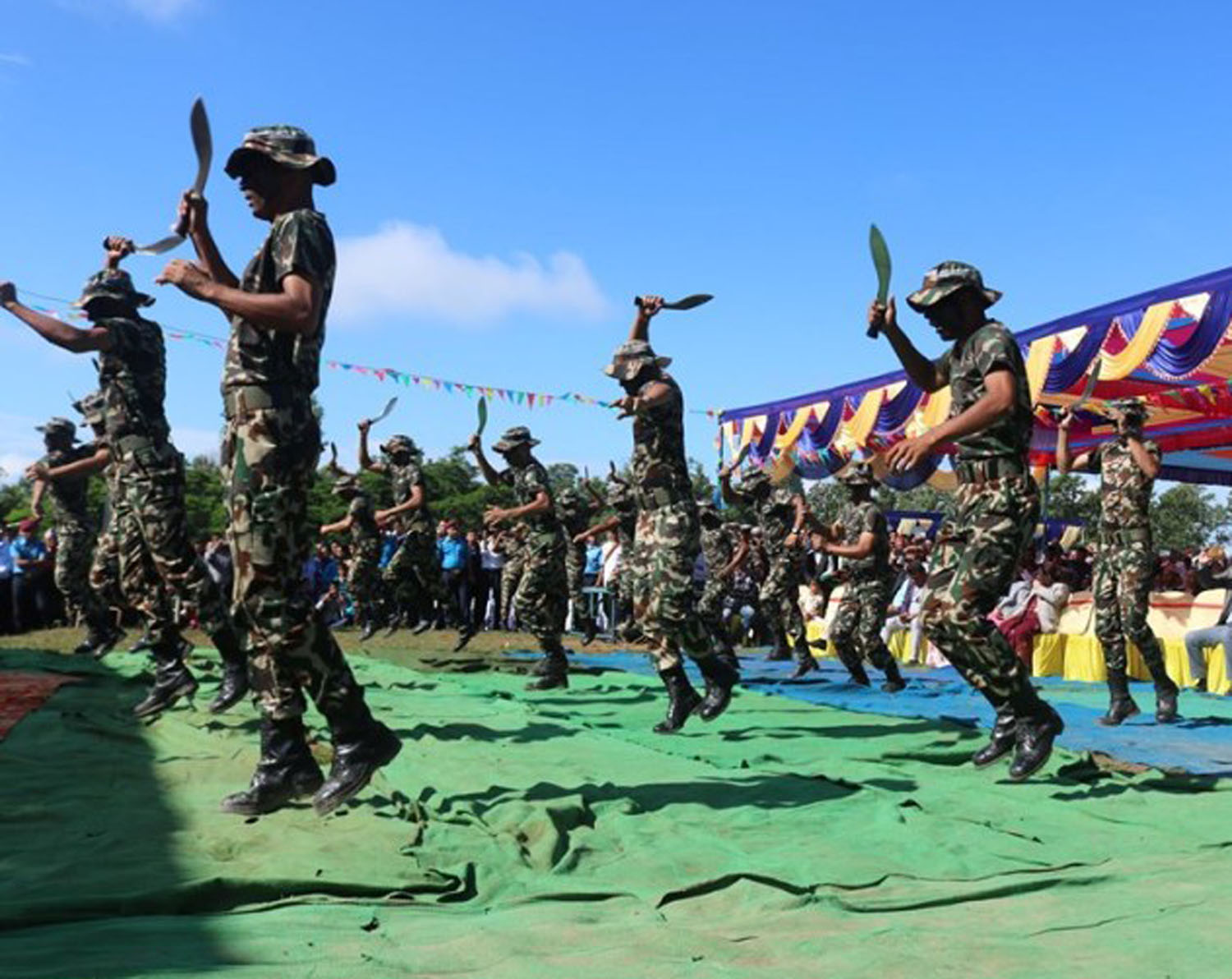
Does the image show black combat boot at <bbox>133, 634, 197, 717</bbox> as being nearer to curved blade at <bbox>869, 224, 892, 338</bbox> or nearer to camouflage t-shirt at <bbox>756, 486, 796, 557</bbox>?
curved blade at <bbox>869, 224, 892, 338</bbox>

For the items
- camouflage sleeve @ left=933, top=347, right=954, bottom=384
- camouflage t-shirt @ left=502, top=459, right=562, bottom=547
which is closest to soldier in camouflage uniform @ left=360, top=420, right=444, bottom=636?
camouflage t-shirt @ left=502, top=459, right=562, bottom=547

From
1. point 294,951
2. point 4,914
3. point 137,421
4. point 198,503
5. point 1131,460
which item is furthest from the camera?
point 198,503

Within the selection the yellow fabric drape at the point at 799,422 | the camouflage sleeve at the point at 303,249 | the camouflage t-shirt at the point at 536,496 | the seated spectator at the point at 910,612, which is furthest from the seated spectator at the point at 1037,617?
the camouflage sleeve at the point at 303,249

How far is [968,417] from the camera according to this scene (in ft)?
14.9

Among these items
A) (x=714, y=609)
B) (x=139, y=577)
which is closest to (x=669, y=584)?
(x=139, y=577)

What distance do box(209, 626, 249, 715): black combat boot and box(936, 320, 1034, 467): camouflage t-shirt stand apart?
3.90 meters

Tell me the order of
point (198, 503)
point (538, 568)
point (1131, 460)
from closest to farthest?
point (1131, 460), point (538, 568), point (198, 503)

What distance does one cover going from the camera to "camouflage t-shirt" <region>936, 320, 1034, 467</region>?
482 cm

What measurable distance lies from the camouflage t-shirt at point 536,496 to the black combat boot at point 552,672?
1049 millimetres

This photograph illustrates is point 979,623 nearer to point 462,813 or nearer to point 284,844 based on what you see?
point 462,813

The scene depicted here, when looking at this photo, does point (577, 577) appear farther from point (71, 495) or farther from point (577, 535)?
point (71, 495)

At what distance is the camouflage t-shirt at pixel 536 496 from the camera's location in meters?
9.70

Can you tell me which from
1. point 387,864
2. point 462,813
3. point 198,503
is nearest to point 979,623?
point 462,813

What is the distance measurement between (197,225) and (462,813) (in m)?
2.16
